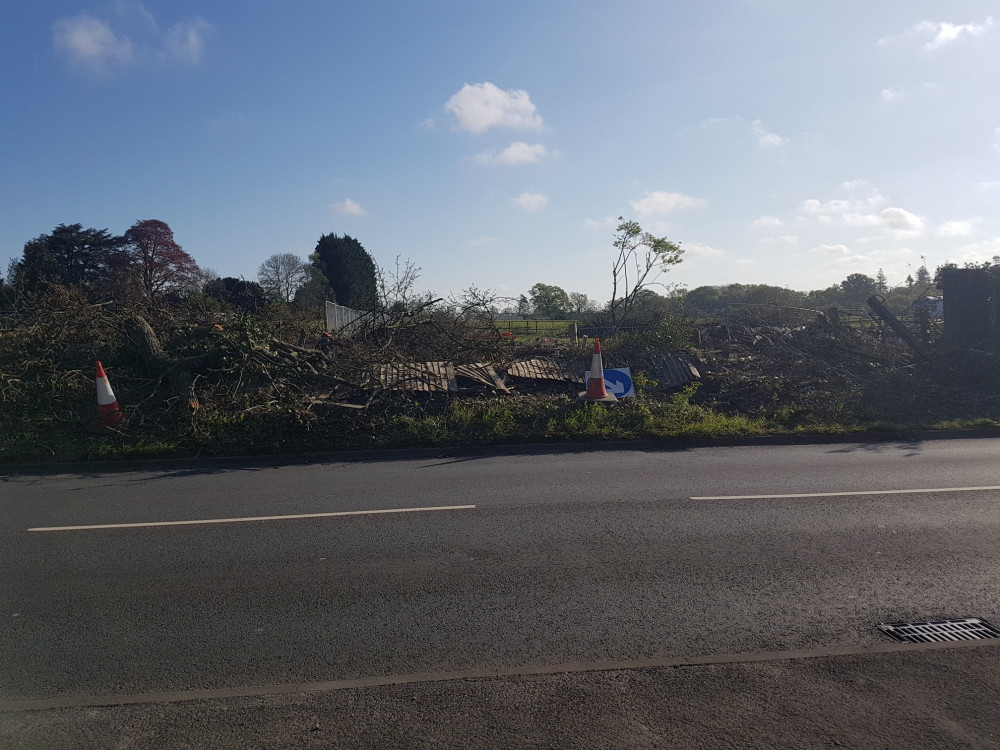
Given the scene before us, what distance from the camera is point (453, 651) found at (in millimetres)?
3924

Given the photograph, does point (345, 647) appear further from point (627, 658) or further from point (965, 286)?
point (965, 286)

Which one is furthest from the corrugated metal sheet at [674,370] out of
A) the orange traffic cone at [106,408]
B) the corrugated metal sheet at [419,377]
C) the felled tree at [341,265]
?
the felled tree at [341,265]

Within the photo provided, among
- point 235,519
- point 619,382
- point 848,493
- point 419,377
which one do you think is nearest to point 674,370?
point 619,382

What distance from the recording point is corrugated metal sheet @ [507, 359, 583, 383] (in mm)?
14078

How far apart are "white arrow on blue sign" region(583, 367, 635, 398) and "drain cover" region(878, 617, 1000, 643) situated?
8.47m

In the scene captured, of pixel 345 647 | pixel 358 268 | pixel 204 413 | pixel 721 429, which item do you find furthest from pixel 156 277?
pixel 345 647

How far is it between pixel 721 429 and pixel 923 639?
295 inches

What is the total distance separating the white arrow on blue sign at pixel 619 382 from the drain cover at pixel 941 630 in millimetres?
8475

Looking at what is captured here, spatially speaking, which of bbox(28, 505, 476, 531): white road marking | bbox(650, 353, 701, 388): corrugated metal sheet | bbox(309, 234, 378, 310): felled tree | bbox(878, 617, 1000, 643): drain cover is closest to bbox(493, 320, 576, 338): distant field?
bbox(650, 353, 701, 388): corrugated metal sheet

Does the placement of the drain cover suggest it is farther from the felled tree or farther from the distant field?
the felled tree

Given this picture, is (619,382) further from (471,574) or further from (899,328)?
(899,328)

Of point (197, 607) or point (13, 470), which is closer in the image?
point (197, 607)

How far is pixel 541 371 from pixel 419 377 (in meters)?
2.98

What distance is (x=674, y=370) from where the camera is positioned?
15039 millimetres
